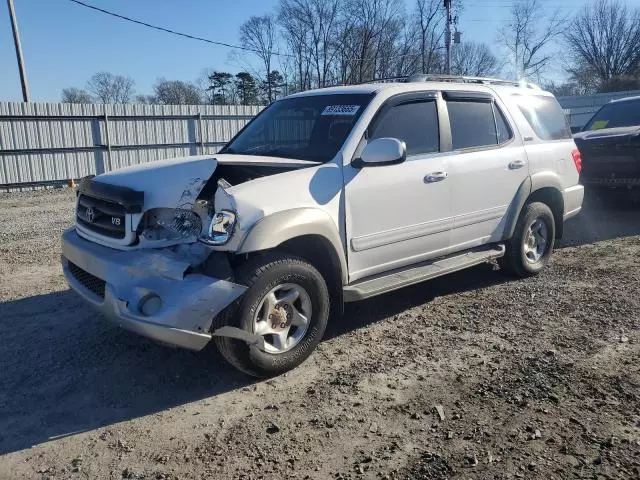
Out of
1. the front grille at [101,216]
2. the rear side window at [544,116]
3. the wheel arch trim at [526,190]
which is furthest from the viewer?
the rear side window at [544,116]

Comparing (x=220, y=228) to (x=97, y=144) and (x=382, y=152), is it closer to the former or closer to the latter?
(x=382, y=152)

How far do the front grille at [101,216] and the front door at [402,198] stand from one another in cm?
161

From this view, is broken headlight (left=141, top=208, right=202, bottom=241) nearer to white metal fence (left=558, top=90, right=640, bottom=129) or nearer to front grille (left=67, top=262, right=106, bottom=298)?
front grille (left=67, top=262, right=106, bottom=298)

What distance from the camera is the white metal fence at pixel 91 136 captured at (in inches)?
595

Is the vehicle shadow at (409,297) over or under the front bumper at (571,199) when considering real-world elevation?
under

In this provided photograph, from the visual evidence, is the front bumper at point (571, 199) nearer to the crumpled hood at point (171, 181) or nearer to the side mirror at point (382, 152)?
the side mirror at point (382, 152)

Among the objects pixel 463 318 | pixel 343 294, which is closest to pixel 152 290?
pixel 343 294

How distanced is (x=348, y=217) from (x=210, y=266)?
113 cm

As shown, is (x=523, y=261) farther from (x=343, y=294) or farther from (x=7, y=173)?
(x=7, y=173)

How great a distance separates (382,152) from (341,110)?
2.36ft

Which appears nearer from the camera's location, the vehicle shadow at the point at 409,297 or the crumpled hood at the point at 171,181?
the crumpled hood at the point at 171,181

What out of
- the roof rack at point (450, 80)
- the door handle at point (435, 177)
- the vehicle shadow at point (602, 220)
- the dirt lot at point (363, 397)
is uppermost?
the roof rack at point (450, 80)

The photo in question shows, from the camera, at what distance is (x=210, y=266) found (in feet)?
11.7

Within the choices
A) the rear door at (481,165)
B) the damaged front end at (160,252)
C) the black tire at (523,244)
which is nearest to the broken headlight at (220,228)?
the damaged front end at (160,252)
